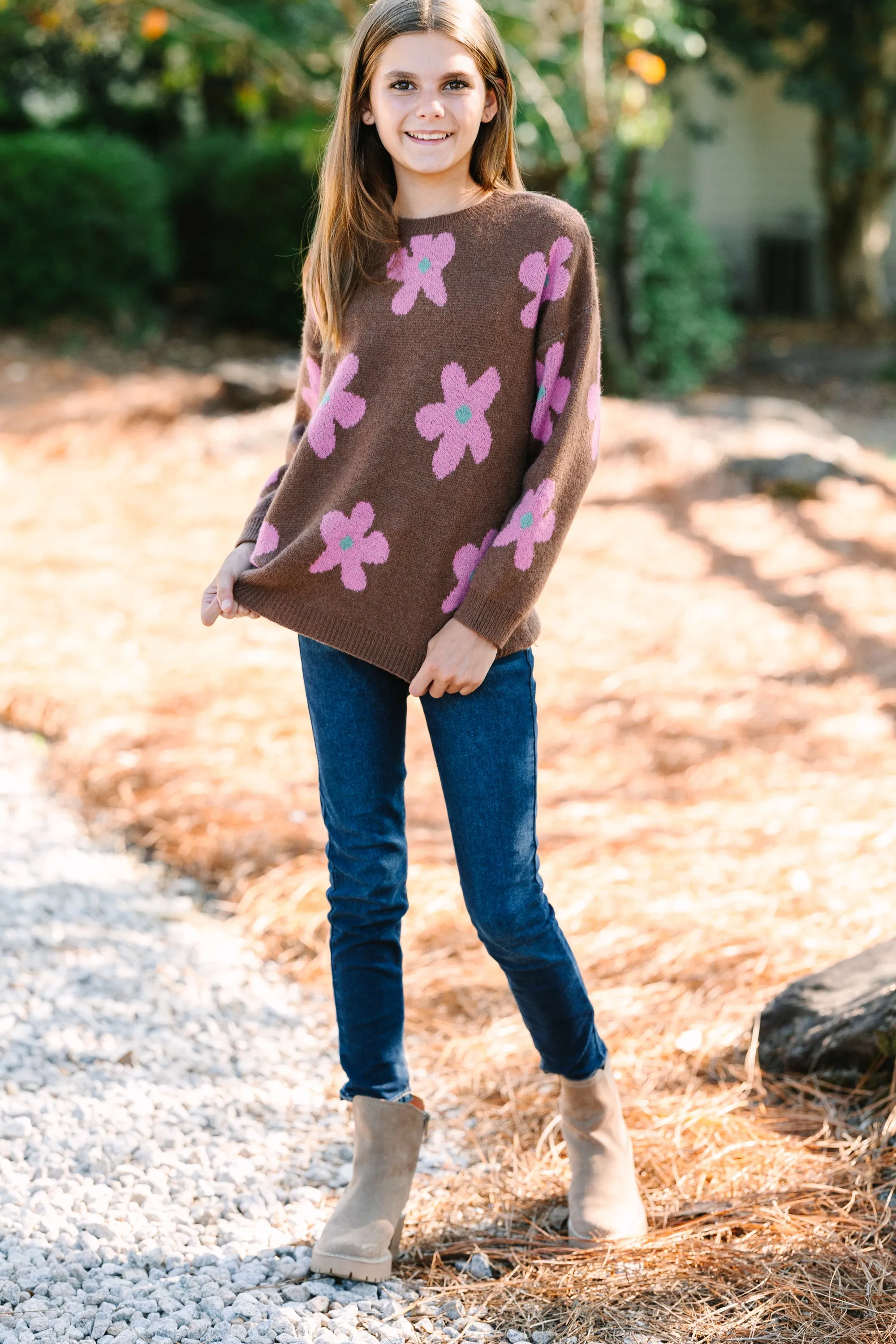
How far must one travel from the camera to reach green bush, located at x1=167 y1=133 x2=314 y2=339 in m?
9.83

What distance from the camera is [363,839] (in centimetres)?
168

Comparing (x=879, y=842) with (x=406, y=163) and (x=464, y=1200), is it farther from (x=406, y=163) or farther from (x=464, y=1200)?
(x=406, y=163)

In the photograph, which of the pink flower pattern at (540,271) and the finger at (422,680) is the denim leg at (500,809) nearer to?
the finger at (422,680)

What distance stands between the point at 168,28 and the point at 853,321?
7899mm

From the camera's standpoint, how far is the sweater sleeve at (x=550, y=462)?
62.1 inches

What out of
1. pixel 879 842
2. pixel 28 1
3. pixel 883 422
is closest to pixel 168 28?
pixel 28 1

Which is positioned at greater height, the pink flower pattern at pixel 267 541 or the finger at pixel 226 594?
the pink flower pattern at pixel 267 541

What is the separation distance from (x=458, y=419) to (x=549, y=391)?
0.11 meters

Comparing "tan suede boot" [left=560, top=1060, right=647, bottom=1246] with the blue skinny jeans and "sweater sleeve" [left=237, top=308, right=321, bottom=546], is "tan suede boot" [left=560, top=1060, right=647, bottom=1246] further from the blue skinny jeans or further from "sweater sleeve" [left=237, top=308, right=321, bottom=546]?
"sweater sleeve" [left=237, top=308, right=321, bottom=546]

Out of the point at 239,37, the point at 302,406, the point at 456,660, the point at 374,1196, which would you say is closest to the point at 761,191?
the point at 239,37

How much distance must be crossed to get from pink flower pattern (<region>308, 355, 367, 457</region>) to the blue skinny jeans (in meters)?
0.25

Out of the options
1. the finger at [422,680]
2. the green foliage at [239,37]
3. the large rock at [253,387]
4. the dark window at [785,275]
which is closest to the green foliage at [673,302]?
the green foliage at [239,37]

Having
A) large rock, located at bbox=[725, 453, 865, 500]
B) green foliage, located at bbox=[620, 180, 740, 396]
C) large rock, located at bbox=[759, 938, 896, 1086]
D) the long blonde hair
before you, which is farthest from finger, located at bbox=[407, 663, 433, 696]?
green foliage, located at bbox=[620, 180, 740, 396]

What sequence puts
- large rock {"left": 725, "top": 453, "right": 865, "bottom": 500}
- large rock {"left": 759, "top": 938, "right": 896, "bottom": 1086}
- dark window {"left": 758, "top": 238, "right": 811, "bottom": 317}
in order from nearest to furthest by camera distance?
1. large rock {"left": 759, "top": 938, "right": 896, "bottom": 1086}
2. large rock {"left": 725, "top": 453, "right": 865, "bottom": 500}
3. dark window {"left": 758, "top": 238, "right": 811, "bottom": 317}
